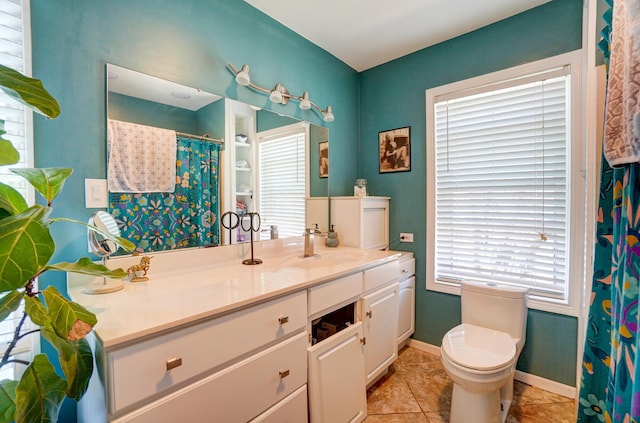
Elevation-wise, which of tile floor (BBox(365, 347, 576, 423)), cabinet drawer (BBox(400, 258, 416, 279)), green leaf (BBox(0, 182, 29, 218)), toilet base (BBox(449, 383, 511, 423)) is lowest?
tile floor (BBox(365, 347, 576, 423))

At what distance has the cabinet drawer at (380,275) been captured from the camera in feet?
5.79

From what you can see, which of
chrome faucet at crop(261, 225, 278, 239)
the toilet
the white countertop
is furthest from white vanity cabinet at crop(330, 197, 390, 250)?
the toilet

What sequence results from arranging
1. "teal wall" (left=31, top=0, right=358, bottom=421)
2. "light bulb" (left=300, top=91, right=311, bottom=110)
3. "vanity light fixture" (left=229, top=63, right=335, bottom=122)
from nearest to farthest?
"teal wall" (left=31, top=0, right=358, bottom=421)
"vanity light fixture" (left=229, top=63, right=335, bottom=122)
"light bulb" (left=300, top=91, right=311, bottom=110)

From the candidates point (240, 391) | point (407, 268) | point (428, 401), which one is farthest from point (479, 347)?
point (240, 391)

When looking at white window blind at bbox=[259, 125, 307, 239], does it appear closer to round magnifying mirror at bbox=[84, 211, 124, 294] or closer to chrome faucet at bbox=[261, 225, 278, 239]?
chrome faucet at bbox=[261, 225, 278, 239]

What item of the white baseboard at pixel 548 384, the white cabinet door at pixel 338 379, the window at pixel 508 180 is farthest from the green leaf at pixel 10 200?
the white baseboard at pixel 548 384

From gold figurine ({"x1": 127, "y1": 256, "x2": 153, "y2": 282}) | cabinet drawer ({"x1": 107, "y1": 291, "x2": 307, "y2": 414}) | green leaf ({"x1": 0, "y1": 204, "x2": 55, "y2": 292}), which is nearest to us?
green leaf ({"x1": 0, "y1": 204, "x2": 55, "y2": 292})

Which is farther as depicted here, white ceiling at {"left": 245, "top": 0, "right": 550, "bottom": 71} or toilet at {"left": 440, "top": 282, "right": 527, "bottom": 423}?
white ceiling at {"left": 245, "top": 0, "right": 550, "bottom": 71}

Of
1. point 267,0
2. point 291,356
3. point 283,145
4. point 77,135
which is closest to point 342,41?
point 267,0

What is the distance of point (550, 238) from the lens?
1.93m

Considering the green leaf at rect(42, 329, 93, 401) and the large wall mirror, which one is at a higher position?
the large wall mirror

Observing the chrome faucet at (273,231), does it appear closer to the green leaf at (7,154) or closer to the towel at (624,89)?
the green leaf at (7,154)

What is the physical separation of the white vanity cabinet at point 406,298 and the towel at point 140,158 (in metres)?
1.81

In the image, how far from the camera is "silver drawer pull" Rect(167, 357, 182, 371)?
35.0 inches
